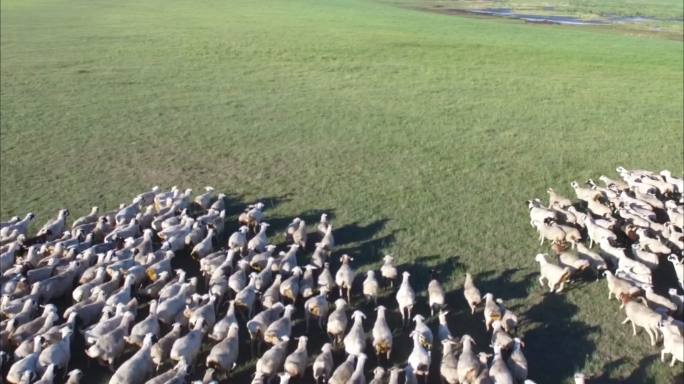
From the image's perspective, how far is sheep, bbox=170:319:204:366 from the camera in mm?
10844

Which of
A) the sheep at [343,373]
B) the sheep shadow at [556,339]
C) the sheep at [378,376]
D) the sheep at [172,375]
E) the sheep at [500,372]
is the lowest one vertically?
the sheep shadow at [556,339]

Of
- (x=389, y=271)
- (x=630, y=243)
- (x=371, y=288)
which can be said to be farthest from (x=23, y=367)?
(x=630, y=243)

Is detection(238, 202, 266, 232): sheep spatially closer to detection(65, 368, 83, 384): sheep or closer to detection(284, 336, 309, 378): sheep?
detection(284, 336, 309, 378): sheep

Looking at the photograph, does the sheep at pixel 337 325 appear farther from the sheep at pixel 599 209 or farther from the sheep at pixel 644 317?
the sheep at pixel 599 209

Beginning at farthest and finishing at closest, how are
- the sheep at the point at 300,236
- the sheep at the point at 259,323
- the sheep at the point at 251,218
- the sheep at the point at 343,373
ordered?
1. the sheep at the point at 251,218
2. the sheep at the point at 300,236
3. the sheep at the point at 259,323
4. the sheep at the point at 343,373

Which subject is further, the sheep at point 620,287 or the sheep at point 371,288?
the sheep at point 371,288

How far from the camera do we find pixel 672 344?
11273 mm

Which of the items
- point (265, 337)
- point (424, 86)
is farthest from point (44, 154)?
point (424, 86)

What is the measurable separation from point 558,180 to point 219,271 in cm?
1271

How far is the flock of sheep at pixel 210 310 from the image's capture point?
427 inches

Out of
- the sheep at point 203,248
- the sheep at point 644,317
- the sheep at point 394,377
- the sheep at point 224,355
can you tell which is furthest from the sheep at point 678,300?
the sheep at point 203,248

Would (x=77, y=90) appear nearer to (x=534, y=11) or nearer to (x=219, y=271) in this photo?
(x=219, y=271)

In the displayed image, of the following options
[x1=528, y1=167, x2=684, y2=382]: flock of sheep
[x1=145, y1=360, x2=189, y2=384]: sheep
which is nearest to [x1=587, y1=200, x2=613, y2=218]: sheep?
[x1=528, y1=167, x2=684, y2=382]: flock of sheep

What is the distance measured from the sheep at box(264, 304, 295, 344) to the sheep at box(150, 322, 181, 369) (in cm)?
171
